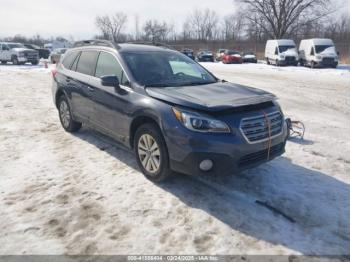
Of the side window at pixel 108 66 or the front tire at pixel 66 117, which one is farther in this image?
the front tire at pixel 66 117

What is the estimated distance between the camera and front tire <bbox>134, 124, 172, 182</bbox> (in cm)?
424

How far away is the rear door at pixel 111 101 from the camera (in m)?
4.86

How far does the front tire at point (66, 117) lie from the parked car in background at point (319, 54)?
1009 inches

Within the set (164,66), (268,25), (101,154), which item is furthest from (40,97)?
(268,25)

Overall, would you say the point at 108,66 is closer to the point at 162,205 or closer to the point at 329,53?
the point at 162,205

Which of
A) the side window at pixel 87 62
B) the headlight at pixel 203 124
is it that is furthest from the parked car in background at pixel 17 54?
the headlight at pixel 203 124

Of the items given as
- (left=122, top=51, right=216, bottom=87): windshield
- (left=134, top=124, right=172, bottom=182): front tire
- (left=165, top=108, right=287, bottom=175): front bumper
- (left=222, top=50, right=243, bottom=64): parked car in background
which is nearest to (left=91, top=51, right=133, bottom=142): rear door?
(left=122, top=51, right=216, bottom=87): windshield

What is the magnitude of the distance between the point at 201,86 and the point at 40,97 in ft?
28.4

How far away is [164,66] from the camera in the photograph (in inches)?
213

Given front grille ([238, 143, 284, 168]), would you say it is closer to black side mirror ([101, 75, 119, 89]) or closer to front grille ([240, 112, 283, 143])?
front grille ([240, 112, 283, 143])

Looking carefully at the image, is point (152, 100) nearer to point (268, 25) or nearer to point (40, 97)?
point (40, 97)

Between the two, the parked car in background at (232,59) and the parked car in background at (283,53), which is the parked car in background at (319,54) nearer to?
the parked car in background at (283,53)

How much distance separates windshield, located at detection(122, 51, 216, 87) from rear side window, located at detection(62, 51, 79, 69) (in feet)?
6.34

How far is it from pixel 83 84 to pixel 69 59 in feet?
4.23
